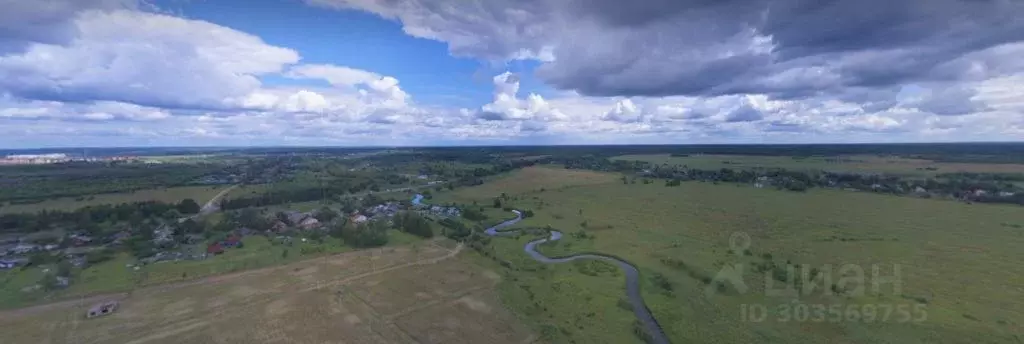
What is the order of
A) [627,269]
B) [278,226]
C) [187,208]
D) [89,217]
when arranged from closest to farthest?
[627,269], [278,226], [89,217], [187,208]

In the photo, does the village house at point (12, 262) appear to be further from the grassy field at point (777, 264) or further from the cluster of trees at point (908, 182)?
the cluster of trees at point (908, 182)

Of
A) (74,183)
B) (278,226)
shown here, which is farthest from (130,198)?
(278,226)

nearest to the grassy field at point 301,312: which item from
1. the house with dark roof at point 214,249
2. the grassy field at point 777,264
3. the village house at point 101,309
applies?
the village house at point 101,309

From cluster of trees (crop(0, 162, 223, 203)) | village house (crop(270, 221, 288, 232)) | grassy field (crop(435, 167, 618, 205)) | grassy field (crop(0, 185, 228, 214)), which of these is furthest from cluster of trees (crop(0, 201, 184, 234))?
grassy field (crop(435, 167, 618, 205))

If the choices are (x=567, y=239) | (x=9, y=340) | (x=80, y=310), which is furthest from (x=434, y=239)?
(x=9, y=340)

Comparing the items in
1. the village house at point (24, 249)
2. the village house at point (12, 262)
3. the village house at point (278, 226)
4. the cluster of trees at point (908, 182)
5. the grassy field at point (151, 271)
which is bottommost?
the grassy field at point (151, 271)

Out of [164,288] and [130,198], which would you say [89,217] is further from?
[164,288]

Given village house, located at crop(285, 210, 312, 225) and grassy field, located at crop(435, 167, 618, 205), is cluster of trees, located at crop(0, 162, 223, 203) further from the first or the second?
grassy field, located at crop(435, 167, 618, 205)
